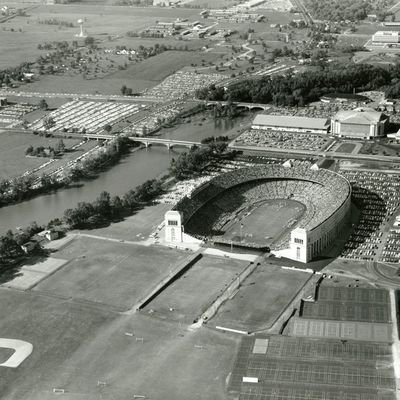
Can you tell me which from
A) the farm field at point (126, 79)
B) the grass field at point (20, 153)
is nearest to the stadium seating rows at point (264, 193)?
the grass field at point (20, 153)

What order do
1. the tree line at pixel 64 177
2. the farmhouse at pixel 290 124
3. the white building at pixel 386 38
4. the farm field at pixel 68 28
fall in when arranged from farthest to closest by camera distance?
the farm field at pixel 68 28 → the white building at pixel 386 38 → the farmhouse at pixel 290 124 → the tree line at pixel 64 177

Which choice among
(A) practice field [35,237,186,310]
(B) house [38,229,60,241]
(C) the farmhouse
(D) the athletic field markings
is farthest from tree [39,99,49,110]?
(D) the athletic field markings

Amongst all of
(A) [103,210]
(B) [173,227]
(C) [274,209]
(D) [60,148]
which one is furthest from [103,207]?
(D) [60,148]

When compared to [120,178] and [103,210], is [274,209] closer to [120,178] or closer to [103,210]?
[103,210]

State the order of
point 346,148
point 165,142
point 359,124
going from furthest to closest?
1. point 165,142
2. point 359,124
3. point 346,148

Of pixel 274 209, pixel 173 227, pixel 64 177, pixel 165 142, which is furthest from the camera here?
pixel 165 142

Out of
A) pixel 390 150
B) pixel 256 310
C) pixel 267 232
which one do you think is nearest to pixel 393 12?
pixel 390 150

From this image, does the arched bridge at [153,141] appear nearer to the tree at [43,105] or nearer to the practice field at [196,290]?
the tree at [43,105]
